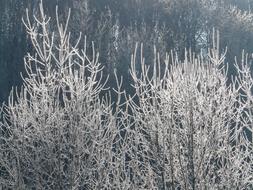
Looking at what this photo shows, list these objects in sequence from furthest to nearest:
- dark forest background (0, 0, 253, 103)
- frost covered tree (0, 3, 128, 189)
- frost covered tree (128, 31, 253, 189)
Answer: dark forest background (0, 0, 253, 103) < frost covered tree (0, 3, 128, 189) < frost covered tree (128, 31, 253, 189)

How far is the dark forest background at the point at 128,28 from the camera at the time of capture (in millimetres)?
27859

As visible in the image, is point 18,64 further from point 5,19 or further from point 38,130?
point 38,130

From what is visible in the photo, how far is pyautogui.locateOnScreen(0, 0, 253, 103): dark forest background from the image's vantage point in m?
27.9

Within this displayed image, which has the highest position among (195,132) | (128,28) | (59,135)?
(195,132)

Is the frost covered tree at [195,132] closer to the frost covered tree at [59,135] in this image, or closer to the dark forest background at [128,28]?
the frost covered tree at [59,135]

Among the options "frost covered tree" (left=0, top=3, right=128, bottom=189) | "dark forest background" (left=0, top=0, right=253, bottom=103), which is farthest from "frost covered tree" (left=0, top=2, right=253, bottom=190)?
"dark forest background" (left=0, top=0, right=253, bottom=103)

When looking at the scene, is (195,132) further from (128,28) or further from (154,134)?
(128,28)

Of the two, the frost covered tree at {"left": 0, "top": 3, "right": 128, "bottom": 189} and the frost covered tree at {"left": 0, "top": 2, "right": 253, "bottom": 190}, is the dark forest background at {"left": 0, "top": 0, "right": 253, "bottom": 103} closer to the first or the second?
the frost covered tree at {"left": 0, "top": 3, "right": 128, "bottom": 189}

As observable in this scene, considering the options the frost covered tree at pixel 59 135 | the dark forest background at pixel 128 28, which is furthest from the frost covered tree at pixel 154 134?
the dark forest background at pixel 128 28

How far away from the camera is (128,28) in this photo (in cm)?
3152

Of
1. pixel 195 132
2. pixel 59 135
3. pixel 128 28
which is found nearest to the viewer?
pixel 195 132

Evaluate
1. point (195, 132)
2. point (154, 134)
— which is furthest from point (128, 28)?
point (195, 132)

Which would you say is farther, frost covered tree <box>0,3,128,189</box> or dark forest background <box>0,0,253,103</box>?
dark forest background <box>0,0,253,103</box>

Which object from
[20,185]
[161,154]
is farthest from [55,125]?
[161,154]
